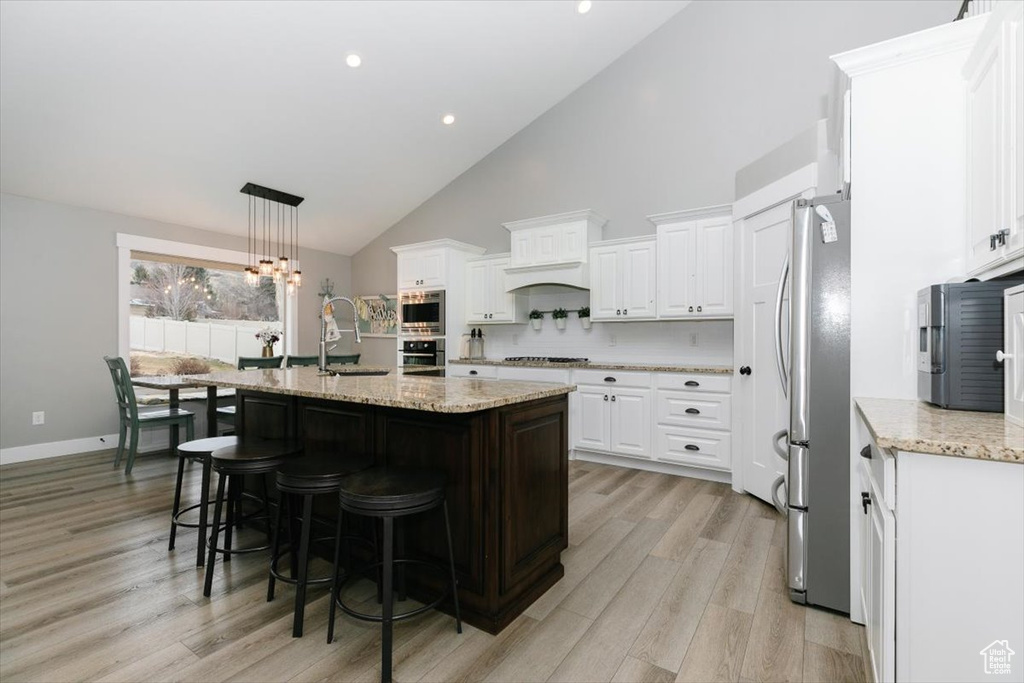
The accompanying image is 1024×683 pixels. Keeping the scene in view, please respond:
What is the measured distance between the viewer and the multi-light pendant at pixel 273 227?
213 inches

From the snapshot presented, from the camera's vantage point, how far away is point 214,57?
3.64 metres

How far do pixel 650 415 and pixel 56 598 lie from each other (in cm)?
391

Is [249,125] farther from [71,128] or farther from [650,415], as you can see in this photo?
[650,415]

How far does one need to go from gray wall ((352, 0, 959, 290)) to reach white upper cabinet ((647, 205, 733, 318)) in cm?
58

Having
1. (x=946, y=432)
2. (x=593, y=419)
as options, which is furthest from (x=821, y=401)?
(x=593, y=419)

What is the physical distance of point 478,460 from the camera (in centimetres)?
191

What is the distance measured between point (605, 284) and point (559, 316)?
765mm

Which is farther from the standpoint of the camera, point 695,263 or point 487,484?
point 695,263

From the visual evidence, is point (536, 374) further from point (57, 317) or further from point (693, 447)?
point (57, 317)

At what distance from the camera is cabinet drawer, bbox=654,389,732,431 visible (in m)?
3.81

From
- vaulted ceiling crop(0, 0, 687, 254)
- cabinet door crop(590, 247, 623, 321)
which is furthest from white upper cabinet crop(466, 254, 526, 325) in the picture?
vaulted ceiling crop(0, 0, 687, 254)

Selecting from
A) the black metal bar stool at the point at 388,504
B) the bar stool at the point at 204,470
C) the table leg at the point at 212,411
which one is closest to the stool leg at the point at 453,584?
the black metal bar stool at the point at 388,504

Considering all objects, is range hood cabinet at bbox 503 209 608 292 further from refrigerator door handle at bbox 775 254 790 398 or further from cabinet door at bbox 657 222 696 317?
refrigerator door handle at bbox 775 254 790 398

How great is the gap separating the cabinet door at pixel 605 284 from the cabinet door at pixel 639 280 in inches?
2.8
